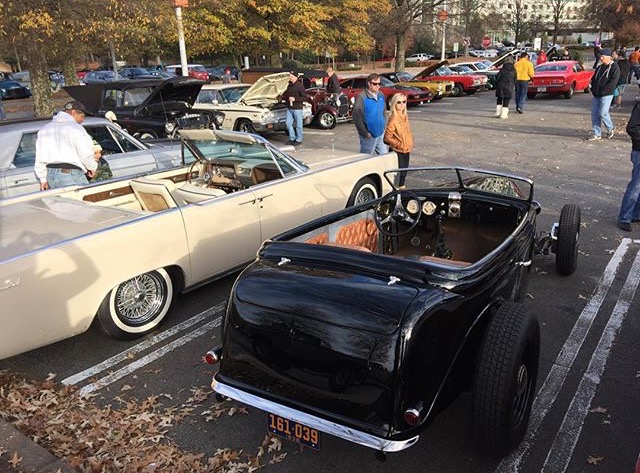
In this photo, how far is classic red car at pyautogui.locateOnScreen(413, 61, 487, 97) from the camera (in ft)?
75.4

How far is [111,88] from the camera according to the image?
1173 cm

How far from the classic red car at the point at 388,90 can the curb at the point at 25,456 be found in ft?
50.5

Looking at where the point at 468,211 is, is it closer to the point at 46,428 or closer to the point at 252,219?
the point at 252,219

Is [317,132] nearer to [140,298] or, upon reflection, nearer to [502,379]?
[140,298]

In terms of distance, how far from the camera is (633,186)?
6.37 meters

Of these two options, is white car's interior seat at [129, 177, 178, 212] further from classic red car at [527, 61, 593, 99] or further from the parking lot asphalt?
classic red car at [527, 61, 593, 99]

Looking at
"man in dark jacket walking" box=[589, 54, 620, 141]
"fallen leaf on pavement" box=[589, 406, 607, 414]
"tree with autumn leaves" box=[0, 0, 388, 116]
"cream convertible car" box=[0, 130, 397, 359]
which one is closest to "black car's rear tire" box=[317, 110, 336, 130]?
"tree with autumn leaves" box=[0, 0, 388, 116]

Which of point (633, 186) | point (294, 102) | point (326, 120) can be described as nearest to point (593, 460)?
point (633, 186)

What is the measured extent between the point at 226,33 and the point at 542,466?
73.1 feet

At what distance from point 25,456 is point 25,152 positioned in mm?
5239

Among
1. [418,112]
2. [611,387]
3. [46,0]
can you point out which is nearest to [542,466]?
[611,387]

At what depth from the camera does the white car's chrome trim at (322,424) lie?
2.55m

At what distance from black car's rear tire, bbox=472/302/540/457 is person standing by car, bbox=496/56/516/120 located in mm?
13498

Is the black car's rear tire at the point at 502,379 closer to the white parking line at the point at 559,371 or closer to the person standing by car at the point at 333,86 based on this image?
the white parking line at the point at 559,371
